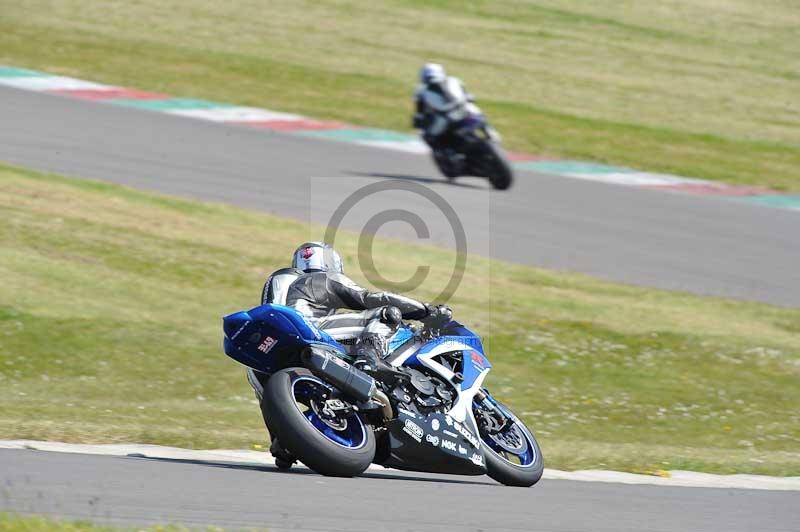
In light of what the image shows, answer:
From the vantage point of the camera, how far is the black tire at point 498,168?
19969mm

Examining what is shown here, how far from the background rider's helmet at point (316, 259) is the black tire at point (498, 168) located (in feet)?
38.8

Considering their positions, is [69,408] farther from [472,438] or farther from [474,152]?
[474,152]

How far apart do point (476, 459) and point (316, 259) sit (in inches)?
62.4

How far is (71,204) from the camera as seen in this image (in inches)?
659

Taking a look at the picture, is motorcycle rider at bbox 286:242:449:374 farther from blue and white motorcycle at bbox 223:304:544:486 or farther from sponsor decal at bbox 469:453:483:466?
sponsor decal at bbox 469:453:483:466

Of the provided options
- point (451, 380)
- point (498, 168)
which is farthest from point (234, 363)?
point (498, 168)

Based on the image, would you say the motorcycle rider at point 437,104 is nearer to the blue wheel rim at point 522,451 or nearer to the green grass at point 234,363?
the green grass at point 234,363

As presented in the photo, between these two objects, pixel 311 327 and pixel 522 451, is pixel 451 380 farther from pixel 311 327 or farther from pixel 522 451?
pixel 311 327

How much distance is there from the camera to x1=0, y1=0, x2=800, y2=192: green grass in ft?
83.4

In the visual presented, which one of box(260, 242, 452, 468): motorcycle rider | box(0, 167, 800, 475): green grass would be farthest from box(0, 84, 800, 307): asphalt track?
box(260, 242, 452, 468): motorcycle rider

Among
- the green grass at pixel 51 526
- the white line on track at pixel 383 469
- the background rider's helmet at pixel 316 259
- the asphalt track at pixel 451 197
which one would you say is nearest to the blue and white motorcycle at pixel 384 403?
the background rider's helmet at pixel 316 259

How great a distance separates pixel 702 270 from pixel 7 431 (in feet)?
35.6

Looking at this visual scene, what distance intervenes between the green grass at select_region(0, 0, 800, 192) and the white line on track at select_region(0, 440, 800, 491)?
47.5 ft

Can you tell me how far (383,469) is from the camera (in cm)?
858
